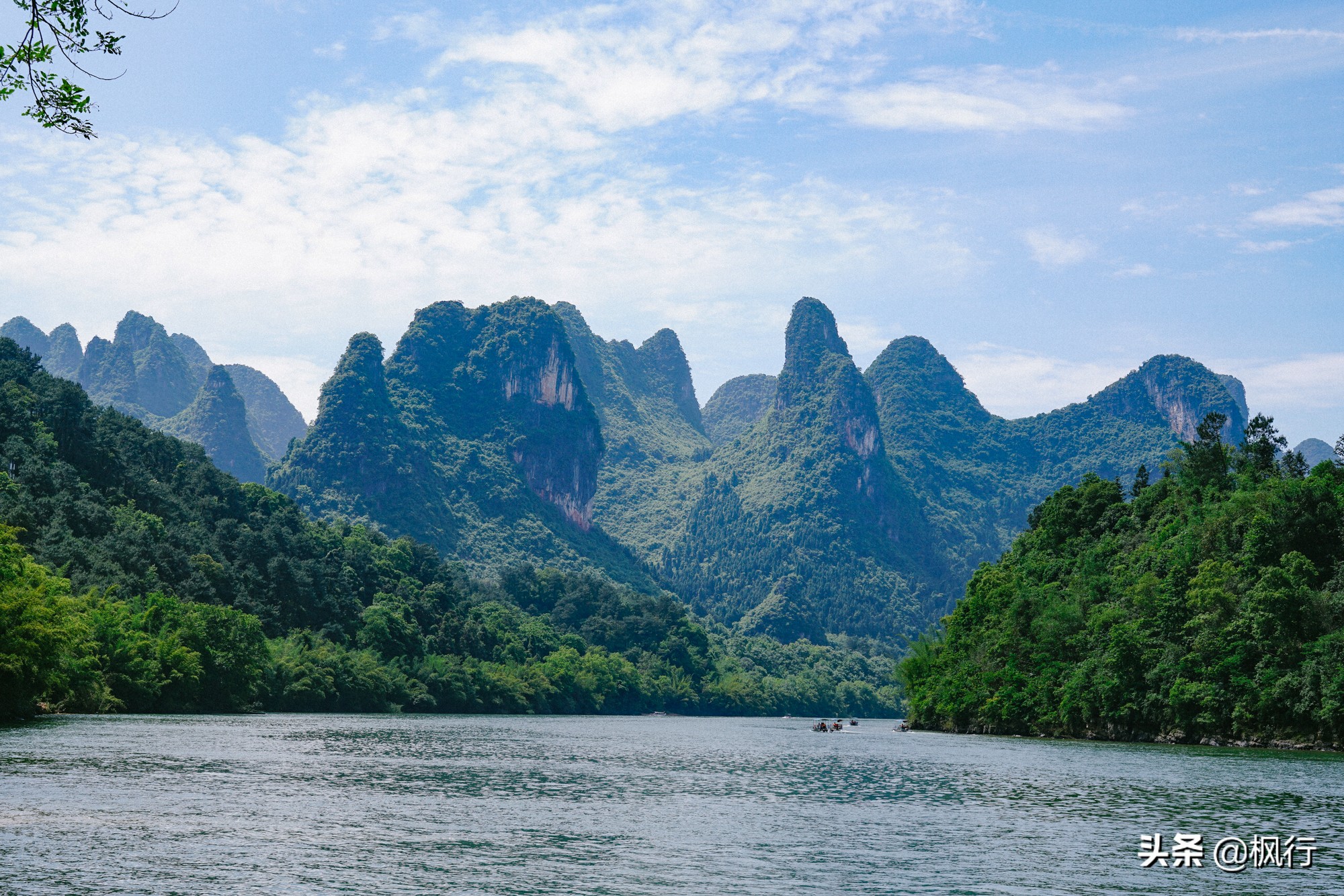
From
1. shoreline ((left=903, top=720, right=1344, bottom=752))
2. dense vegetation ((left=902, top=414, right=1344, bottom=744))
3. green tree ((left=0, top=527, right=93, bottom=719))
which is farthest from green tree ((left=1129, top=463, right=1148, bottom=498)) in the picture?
green tree ((left=0, top=527, right=93, bottom=719))

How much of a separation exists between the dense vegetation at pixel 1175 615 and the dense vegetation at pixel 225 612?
5276cm

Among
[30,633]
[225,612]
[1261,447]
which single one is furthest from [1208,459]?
[30,633]

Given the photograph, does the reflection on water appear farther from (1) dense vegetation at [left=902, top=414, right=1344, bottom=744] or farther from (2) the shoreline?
(1) dense vegetation at [left=902, top=414, right=1344, bottom=744]

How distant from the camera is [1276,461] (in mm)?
92125

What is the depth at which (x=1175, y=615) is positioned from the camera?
241 ft

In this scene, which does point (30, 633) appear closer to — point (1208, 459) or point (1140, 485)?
point (1208, 459)

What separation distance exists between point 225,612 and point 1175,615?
215ft

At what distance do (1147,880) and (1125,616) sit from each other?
58.3m

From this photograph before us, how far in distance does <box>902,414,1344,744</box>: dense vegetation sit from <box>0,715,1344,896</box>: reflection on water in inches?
269

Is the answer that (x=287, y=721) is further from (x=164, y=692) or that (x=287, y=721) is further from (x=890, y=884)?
(x=890, y=884)

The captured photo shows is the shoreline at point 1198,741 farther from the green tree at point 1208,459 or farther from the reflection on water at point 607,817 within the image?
the green tree at point 1208,459

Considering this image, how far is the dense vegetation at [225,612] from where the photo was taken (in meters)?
73.6

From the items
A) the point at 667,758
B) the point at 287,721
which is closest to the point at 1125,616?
the point at 667,758

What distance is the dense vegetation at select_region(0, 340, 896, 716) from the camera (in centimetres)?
7356
